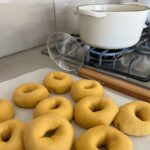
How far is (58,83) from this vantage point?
1.62 ft

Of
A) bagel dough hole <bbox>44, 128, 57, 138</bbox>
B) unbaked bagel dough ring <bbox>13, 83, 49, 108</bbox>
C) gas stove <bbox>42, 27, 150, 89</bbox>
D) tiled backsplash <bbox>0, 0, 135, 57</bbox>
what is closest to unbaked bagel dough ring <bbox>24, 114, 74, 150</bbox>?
bagel dough hole <bbox>44, 128, 57, 138</bbox>

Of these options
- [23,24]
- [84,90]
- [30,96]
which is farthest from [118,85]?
[23,24]

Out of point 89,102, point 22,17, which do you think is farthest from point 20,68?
point 89,102

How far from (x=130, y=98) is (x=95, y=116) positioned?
123 millimetres

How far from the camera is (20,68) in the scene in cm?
63

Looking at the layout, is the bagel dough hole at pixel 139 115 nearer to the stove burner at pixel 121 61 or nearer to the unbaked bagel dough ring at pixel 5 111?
the stove burner at pixel 121 61

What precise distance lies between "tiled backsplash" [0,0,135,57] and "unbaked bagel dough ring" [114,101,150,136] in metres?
0.43

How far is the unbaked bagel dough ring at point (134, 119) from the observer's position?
0.38 metres

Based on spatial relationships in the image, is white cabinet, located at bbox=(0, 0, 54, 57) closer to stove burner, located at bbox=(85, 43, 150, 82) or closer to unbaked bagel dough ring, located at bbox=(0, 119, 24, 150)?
stove burner, located at bbox=(85, 43, 150, 82)

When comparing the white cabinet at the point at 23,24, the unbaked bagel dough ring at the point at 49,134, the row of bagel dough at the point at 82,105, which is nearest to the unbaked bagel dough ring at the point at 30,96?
the row of bagel dough at the point at 82,105

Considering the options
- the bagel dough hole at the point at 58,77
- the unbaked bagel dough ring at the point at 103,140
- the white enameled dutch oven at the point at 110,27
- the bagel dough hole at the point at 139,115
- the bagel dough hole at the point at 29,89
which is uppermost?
the white enameled dutch oven at the point at 110,27

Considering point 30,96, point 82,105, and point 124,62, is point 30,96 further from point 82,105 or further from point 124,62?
→ point 124,62

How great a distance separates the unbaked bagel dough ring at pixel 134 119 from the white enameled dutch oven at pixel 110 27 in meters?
0.20

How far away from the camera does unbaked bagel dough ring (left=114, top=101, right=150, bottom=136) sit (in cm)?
38
